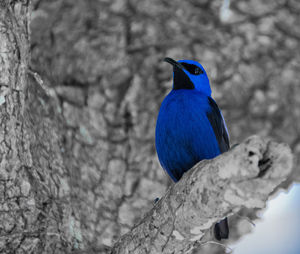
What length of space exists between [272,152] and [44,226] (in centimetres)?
190

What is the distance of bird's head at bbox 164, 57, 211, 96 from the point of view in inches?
145

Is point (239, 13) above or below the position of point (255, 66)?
above

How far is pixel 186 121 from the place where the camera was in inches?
127

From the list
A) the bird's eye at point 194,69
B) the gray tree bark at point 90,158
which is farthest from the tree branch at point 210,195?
the bird's eye at point 194,69

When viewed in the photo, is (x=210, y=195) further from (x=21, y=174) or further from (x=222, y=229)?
(x=21, y=174)

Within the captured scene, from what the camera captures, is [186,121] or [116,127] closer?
[186,121]

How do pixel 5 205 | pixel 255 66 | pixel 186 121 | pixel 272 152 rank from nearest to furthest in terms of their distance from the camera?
pixel 272 152
pixel 5 205
pixel 186 121
pixel 255 66

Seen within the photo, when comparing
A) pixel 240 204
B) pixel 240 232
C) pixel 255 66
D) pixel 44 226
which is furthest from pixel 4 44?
pixel 240 232

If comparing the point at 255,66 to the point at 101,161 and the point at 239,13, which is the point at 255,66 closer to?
the point at 239,13

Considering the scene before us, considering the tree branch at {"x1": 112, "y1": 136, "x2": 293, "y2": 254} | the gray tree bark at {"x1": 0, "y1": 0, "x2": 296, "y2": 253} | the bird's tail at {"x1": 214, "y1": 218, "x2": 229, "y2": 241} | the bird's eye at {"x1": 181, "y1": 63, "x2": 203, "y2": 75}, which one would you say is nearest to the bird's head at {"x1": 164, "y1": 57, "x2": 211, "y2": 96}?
the bird's eye at {"x1": 181, "y1": 63, "x2": 203, "y2": 75}

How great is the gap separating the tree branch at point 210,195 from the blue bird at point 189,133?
0.93m

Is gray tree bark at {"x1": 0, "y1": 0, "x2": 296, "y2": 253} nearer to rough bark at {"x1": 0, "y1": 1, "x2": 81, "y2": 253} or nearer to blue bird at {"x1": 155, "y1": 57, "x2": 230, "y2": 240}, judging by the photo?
rough bark at {"x1": 0, "y1": 1, "x2": 81, "y2": 253}

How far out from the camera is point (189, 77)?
12.1 ft

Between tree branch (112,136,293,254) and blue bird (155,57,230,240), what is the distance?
3.04 feet
